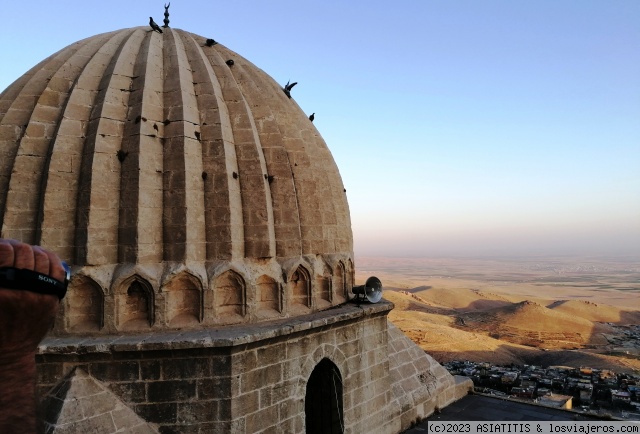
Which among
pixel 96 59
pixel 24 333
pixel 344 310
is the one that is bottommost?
pixel 344 310

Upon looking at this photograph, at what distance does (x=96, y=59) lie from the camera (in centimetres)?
691

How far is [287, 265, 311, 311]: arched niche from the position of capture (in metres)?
6.38

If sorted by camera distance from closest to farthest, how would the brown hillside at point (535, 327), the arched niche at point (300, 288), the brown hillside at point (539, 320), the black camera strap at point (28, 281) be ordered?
the black camera strap at point (28, 281), the arched niche at point (300, 288), the brown hillside at point (535, 327), the brown hillside at point (539, 320)

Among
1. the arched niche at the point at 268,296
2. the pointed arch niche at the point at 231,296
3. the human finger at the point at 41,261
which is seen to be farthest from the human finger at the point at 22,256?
the arched niche at the point at 268,296

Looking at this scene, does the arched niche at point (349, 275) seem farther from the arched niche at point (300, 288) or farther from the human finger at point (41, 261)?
the human finger at point (41, 261)

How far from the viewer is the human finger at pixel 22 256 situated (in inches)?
57.9

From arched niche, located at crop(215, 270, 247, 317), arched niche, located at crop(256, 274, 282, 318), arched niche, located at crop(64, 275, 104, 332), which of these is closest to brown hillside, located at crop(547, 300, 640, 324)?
arched niche, located at crop(256, 274, 282, 318)

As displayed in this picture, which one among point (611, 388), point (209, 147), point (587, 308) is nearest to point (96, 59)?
A: point (209, 147)

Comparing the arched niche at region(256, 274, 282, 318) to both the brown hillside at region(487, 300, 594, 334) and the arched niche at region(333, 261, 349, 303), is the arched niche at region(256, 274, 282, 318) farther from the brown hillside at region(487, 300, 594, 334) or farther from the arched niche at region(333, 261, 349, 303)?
the brown hillside at region(487, 300, 594, 334)

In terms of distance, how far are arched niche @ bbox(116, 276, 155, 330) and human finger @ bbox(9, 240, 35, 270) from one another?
4082mm

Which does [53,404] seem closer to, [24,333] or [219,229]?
[219,229]

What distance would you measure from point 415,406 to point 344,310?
295 cm

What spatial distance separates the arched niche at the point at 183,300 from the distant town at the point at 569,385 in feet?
49.1

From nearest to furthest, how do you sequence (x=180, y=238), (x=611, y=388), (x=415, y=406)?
(x=180, y=238)
(x=415, y=406)
(x=611, y=388)
